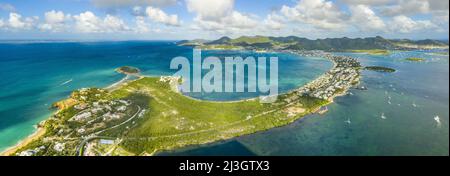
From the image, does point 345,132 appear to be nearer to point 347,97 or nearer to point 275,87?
point 347,97

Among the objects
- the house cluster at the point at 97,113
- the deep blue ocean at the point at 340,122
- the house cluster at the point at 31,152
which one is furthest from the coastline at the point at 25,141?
the house cluster at the point at 97,113

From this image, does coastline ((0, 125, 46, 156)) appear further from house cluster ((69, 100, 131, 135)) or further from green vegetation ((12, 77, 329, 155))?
house cluster ((69, 100, 131, 135))

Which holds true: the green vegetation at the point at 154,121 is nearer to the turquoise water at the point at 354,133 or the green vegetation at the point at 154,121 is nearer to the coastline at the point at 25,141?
the coastline at the point at 25,141

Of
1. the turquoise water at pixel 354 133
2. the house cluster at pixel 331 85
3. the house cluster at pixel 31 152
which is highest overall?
the house cluster at pixel 331 85

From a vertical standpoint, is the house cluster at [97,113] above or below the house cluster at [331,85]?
below

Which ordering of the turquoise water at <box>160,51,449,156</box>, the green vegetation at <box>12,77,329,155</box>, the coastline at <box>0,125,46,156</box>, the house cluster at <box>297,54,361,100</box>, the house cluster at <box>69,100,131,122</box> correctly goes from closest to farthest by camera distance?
the turquoise water at <box>160,51,449,156</box>
the coastline at <box>0,125,46,156</box>
the green vegetation at <box>12,77,329,155</box>
the house cluster at <box>69,100,131,122</box>
the house cluster at <box>297,54,361,100</box>

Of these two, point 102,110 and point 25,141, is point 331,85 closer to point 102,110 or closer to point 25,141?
point 102,110

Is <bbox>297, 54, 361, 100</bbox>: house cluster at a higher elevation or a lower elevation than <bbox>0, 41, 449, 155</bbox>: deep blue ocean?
higher

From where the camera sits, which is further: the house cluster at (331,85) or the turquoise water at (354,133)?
the house cluster at (331,85)

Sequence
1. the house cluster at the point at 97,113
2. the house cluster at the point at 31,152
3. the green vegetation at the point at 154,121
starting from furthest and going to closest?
the house cluster at the point at 97,113 → the green vegetation at the point at 154,121 → the house cluster at the point at 31,152

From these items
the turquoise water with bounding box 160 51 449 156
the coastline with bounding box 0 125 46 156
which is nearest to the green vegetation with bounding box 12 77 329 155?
the coastline with bounding box 0 125 46 156

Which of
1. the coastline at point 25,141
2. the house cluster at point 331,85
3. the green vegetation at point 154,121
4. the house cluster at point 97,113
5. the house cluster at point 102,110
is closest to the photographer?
the coastline at point 25,141
